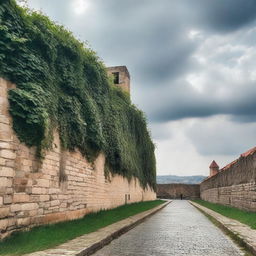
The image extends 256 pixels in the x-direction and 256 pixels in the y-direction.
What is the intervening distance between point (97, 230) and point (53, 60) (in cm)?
537

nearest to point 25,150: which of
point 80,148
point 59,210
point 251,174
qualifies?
point 59,210

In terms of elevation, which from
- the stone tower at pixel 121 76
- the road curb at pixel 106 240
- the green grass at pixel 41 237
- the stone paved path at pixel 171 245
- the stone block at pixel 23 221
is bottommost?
the stone paved path at pixel 171 245

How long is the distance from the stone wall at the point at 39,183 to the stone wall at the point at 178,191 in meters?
51.4

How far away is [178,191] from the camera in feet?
214

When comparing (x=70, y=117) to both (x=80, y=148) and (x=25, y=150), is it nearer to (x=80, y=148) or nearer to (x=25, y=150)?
(x=80, y=148)

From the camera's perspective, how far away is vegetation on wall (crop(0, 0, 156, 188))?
28.2 ft

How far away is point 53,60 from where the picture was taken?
10.8 m

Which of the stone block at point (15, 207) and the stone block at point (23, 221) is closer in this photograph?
the stone block at point (15, 207)

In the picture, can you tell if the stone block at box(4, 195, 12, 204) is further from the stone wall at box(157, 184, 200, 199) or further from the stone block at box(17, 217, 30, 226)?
the stone wall at box(157, 184, 200, 199)

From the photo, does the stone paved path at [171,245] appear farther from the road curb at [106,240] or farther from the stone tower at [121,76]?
the stone tower at [121,76]

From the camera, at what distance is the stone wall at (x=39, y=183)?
A: 776cm

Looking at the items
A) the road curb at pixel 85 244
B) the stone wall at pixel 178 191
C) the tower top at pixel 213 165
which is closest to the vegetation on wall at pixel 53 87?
the road curb at pixel 85 244

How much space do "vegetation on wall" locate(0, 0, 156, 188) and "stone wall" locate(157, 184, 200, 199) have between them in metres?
48.0

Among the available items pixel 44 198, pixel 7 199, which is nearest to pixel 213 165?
pixel 44 198
